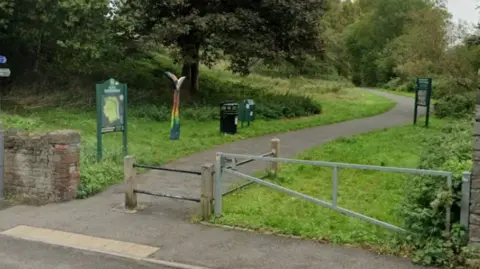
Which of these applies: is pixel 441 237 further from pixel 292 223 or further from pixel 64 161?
pixel 64 161

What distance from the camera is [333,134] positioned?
18141 mm

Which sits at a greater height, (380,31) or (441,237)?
(380,31)

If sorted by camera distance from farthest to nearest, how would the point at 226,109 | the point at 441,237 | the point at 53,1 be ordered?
the point at 53,1 → the point at 226,109 → the point at 441,237

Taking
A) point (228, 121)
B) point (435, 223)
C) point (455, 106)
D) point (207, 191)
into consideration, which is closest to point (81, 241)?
point (207, 191)

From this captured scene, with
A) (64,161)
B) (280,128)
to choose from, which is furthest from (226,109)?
(64,161)

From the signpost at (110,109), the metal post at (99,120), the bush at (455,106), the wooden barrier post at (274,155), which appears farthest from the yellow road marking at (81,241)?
the bush at (455,106)

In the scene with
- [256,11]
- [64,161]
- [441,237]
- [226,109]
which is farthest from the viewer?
[256,11]

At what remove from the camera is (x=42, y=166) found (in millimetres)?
9203

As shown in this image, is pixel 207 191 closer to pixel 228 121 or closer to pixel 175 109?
pixel 175 109

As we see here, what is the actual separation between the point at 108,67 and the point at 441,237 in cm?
2233

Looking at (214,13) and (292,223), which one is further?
(214,13)

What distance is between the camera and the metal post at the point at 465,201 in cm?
600

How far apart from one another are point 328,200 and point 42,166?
16.0 feet

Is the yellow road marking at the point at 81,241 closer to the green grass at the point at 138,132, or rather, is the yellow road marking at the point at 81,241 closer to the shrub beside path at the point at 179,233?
the shrub beside path at the point at 179,233
